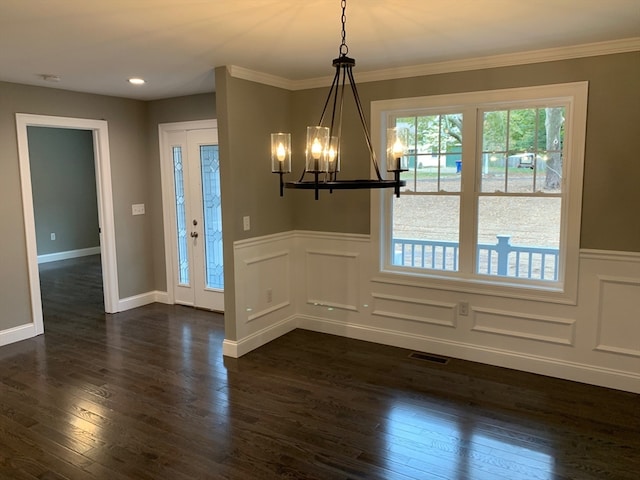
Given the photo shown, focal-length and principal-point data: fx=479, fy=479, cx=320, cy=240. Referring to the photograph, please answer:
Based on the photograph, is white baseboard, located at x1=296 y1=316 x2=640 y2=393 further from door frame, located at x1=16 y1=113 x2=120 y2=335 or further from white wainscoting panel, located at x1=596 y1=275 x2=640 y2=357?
door frame, located at x1=16 y1=113 x2=120 y2=335

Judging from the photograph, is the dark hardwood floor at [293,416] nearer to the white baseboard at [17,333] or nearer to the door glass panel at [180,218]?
the white baseboard at [17,333]

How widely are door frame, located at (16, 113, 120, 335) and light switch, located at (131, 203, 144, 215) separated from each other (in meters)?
0.30

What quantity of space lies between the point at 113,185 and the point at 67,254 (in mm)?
4251

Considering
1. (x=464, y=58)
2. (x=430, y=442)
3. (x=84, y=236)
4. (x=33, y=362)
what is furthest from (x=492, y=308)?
(x=84, y=236)

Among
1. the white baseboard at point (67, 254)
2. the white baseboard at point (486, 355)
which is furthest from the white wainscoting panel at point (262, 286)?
the white baseboard at point (67, 254)

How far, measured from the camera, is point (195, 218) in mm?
5633

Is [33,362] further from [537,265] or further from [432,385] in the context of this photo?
[537,265]

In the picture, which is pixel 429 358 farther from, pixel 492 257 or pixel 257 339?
pixel 257 339

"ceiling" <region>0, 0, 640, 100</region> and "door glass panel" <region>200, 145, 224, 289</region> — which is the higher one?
"ceiling" <region>0, 0, 640, 100</region>

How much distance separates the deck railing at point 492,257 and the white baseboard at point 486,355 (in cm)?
64

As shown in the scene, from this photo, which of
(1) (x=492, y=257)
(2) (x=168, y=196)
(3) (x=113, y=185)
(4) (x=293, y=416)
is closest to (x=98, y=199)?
(3) (x=113, y=185)

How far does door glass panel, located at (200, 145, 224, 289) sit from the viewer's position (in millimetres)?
5422

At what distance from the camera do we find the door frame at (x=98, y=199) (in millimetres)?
4602

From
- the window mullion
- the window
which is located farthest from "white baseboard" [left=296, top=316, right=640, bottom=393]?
the window mullion
